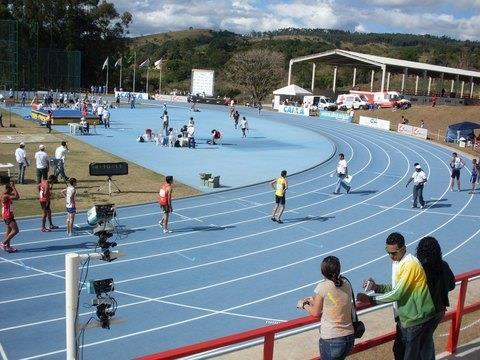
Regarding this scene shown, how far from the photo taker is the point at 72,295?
3988mm

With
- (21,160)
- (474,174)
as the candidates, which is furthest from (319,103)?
(21,160)

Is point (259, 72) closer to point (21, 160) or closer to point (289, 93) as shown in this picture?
point (289, 93)

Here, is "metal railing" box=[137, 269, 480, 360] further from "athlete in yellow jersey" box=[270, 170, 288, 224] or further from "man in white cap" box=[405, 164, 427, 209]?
"man in white cap" box=[405, 164, 427, 209]

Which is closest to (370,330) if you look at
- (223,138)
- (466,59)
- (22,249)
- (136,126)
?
(22,249)

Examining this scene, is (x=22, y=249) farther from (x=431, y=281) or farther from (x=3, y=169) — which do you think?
(x=431, y=281)

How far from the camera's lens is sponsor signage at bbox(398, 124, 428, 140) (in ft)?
145

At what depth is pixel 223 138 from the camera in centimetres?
3597

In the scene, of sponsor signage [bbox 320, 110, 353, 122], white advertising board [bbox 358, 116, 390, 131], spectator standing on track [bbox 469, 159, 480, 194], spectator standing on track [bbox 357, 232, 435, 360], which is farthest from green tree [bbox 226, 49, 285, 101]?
spectator standing on track [bbox 357, 232, 435, 360]

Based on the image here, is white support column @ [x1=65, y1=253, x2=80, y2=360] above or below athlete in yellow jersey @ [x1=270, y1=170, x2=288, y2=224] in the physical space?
above

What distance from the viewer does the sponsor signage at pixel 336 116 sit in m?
55.2

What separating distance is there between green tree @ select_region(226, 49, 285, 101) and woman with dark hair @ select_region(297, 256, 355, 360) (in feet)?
252

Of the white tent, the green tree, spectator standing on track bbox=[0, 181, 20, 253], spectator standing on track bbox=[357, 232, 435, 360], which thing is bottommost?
spectator standing on track bbox=[0, 181, 20, 253]

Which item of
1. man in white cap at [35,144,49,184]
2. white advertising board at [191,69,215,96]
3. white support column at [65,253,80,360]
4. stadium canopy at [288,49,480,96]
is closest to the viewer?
white support column at [65,253,80,360]

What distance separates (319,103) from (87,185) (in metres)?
48.9
